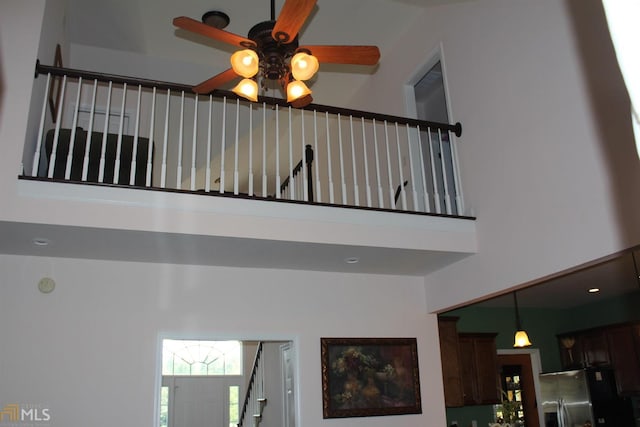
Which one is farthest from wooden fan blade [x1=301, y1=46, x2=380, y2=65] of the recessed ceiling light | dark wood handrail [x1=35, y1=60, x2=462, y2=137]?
the recessed ceiling light

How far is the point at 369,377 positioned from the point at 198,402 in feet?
17.7

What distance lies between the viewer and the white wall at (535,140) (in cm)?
349

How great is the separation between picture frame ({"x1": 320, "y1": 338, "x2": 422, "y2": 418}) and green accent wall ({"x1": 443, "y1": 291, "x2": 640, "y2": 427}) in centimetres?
251

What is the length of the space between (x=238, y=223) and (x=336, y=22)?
3.24 m

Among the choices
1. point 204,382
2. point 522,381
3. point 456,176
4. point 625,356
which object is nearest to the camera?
point 456,176

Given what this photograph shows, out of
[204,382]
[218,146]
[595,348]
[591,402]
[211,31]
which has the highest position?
[218,146]

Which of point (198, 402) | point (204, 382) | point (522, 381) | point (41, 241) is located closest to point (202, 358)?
point (204, 382)

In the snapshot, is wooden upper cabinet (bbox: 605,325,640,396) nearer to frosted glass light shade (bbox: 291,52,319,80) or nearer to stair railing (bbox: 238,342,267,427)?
stair railing (bbox: 238,342,267,427)

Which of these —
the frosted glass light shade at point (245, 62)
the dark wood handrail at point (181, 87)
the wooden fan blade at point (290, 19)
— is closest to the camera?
the wooden fan blade at point (290, 19)

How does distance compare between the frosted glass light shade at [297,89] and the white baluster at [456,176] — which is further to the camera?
the white baluster at [456,176]

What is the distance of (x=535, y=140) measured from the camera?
13.7ft

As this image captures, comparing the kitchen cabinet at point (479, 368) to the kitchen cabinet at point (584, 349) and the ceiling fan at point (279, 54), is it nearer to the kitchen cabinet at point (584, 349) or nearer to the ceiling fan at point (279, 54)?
the kitchen cabinet at point (584, 349)

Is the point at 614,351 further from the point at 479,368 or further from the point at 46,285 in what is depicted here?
the point at 46,285

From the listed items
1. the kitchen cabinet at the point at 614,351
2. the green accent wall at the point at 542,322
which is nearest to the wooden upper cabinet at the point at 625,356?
the kitchen cabinet at the point at 614,351
